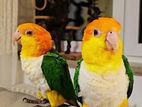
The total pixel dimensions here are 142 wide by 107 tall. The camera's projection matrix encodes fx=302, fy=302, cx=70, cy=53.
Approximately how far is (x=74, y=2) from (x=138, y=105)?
57cm

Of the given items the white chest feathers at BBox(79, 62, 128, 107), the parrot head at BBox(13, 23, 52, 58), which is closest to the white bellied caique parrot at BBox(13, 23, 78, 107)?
the parrot head at BBox(13, 23, 52, 58)

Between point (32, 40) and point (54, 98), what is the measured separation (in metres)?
0.18

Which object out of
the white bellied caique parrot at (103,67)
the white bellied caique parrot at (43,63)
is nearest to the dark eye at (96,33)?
the white bellied caique parrot at (103,67)

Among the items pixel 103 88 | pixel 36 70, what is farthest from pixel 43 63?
pixel 103 88

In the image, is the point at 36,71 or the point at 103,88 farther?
the point at 36,71

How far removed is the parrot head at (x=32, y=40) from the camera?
810 mm

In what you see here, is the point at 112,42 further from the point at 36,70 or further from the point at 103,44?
the point at 36,70

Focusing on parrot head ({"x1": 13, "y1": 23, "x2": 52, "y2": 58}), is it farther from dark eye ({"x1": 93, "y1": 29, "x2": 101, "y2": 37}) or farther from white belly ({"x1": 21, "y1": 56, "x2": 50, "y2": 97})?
dark eye ({"x1": 93, "y1": 29, "x2": 101, "y2": 37})

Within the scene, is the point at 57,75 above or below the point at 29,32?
below

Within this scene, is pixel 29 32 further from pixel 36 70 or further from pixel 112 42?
pixel 112 42

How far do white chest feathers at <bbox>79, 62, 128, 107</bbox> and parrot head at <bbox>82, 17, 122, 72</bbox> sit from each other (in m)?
0.03

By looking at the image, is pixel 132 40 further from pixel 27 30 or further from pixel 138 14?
pixel 27 30

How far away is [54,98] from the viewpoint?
2.81 ft

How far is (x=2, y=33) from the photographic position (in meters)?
Result: 1.48
